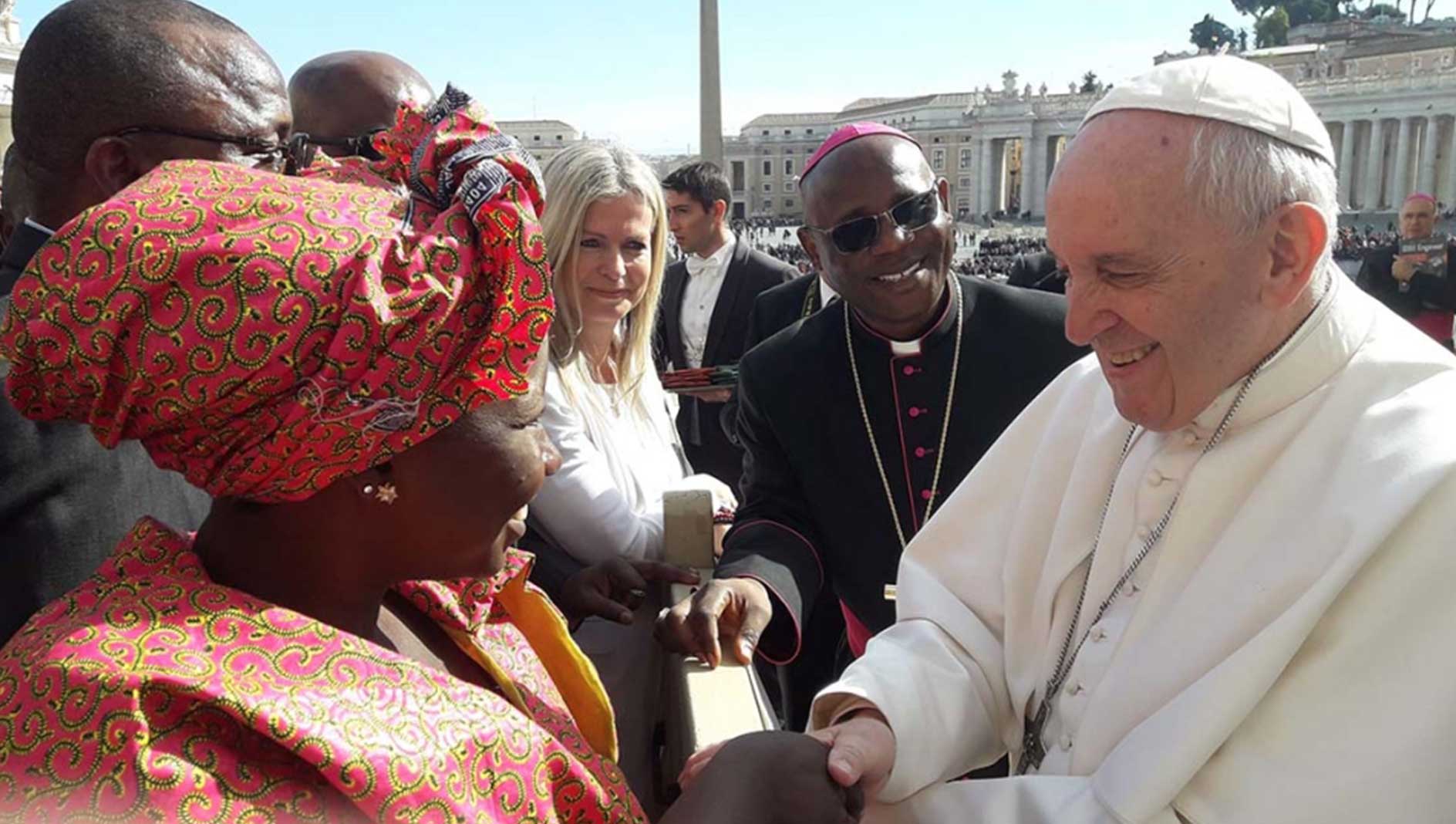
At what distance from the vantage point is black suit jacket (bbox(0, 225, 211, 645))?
1.79 meters

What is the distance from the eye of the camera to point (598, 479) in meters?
2.62

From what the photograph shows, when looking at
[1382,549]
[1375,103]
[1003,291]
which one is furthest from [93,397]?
[1375,103]

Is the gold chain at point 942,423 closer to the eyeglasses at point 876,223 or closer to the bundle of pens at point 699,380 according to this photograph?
the eyeglasses at point 876,223

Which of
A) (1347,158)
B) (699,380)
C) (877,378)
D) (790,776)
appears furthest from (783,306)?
(1347,158)

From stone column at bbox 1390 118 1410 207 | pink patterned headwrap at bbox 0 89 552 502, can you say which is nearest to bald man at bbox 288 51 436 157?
pink patterned headwrap at bbox 0 89 552 502

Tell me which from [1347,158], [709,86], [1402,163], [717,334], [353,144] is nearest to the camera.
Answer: [353,144]

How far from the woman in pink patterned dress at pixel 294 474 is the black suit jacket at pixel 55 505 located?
58 cm

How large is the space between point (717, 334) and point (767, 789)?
4.86 m

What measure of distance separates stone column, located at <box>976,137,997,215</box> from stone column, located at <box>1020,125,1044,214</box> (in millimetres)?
2565

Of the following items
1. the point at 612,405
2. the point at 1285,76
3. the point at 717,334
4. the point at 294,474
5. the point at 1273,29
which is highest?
the point at 1273,29

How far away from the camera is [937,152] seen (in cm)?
9138

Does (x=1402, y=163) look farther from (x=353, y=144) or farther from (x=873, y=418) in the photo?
(x=353, y=144)

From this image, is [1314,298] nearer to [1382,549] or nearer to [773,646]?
[1382,549]

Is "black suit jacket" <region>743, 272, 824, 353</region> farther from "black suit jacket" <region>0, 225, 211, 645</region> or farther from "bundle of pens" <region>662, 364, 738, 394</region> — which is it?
"black suit jacket" <region>0, 225, 211, 645</region>
